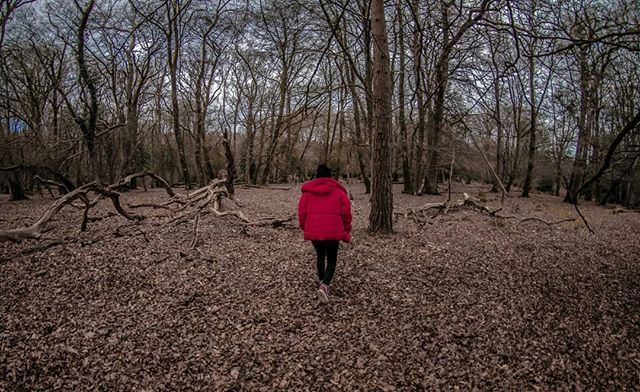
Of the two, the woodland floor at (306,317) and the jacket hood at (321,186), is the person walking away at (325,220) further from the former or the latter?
the woodland floor at (306,317)

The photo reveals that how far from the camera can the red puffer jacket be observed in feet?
Answer: 12.2

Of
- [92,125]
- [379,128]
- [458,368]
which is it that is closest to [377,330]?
[458,368]

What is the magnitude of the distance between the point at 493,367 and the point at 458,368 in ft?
0.96

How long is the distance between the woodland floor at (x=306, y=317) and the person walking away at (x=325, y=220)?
0.36 m

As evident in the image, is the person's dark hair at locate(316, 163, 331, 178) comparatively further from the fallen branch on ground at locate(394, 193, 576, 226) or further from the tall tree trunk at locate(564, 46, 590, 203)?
the fallen branch on ground at locate(394, 193, 576, 226)

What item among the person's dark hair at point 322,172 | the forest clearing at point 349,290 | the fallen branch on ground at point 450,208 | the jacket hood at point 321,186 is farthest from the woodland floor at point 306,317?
the fallen branch on ground at point 450,208

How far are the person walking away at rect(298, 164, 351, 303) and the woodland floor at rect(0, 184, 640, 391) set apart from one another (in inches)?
14.2

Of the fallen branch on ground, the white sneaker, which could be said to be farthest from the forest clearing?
the fallen branch on ground

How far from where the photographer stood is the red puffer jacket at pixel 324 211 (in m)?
3.71

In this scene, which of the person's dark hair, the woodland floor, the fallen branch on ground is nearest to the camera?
the woodland floor

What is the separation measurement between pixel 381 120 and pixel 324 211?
115 inches

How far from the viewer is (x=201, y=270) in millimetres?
4465

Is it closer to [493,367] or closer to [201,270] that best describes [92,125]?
[201,270]

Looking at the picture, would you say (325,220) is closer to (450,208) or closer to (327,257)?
(327,257)
